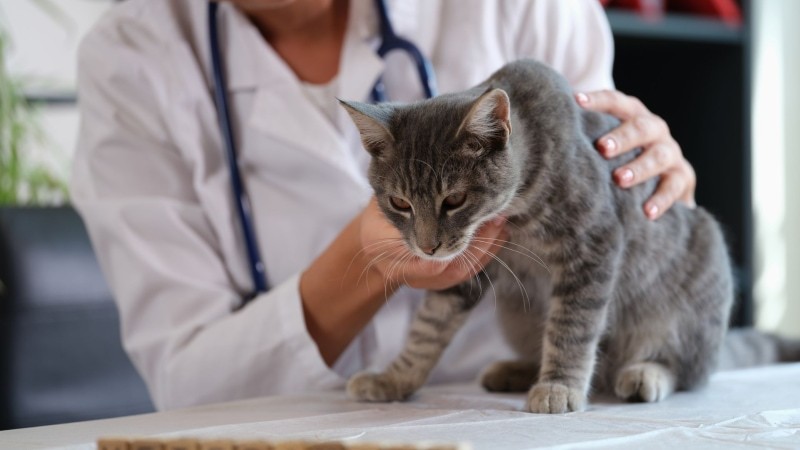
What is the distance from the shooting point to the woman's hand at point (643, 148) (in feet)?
3.67

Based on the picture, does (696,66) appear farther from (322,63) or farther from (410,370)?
(410,370)

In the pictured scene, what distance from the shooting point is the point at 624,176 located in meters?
1.11

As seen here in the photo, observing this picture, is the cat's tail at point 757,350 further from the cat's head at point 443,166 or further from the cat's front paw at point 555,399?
the cat's head at point 443,166

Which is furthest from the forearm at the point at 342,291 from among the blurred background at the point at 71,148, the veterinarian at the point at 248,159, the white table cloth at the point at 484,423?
the blurred background at the point at 71,148

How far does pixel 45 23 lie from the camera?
226cm

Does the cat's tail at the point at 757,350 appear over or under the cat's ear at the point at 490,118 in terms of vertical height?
under

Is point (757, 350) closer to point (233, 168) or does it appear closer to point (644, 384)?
point (644, 384)

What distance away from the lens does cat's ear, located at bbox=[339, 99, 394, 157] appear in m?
0.99

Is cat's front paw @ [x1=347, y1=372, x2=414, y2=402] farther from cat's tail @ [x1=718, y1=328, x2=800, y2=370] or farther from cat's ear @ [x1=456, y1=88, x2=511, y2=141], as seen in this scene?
cat's tail @ [x1=718, y1=328, x2=800, y2=370]

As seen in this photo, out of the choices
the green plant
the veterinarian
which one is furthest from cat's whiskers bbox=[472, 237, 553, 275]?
the green plant

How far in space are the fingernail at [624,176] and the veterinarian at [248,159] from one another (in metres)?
0.16

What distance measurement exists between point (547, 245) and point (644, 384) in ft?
0.68

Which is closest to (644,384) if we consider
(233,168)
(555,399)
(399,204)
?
(555,399)

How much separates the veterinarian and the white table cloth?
20 cm
